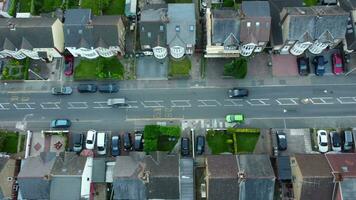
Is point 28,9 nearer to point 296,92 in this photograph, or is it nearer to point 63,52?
point 63,52

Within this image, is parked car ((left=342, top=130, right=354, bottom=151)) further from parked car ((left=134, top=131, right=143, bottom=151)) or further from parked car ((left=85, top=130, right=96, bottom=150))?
parked car ((left=85, top=130, right=96, bottom=150))

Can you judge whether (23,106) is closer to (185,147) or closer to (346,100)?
(185,147)

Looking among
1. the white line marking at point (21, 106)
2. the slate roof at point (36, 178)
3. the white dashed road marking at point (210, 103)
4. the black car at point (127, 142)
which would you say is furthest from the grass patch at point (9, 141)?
the white dashed road marking at point (210, 103)

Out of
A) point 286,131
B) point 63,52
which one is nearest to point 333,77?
point 286,131

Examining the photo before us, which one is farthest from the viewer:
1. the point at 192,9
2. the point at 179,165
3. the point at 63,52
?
the point at 63,52

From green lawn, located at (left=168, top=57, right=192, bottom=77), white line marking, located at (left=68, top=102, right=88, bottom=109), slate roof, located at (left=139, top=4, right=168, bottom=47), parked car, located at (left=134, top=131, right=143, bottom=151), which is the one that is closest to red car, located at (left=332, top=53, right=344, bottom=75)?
green lawn, located at (left=168, top=57, right=192, bottom=77)

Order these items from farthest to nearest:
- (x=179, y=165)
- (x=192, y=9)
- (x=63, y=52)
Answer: (x=63, y=52)
(x=192, y=9)
(x=179, y=165)
